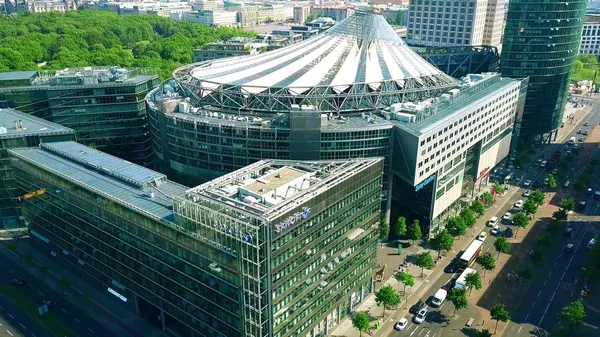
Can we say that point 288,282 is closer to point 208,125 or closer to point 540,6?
point 208,125

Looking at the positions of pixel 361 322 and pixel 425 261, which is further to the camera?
pixel 425 261

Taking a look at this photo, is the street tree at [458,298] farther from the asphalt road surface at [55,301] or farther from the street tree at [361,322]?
the asphalt road surface at [55,301]

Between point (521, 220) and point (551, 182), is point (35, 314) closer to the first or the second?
point (521, 220)

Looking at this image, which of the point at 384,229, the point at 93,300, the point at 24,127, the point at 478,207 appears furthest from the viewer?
the point at 478,207

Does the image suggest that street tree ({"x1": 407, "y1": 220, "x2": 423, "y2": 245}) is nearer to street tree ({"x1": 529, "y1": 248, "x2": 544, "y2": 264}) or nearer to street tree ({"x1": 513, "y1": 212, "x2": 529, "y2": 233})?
street tree ({"x1": 529, "y1": 248, "x2": 544, "y2": 264})

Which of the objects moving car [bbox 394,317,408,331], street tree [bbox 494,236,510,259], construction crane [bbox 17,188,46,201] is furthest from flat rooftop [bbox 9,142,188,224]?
street tree [bbox 494,236,510,259]

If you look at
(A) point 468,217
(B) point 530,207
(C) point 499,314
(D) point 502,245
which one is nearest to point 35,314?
(C) point 499,314

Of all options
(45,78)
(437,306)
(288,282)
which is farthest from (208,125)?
(45,78)
